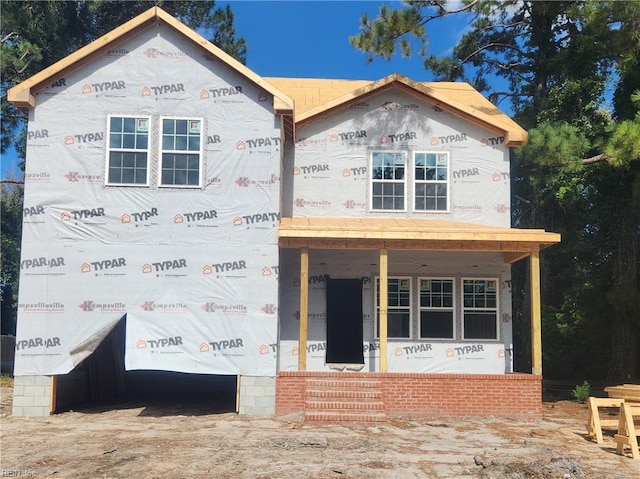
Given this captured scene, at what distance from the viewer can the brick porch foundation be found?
1316cm

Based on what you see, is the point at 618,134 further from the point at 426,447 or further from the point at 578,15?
the point at 426,447

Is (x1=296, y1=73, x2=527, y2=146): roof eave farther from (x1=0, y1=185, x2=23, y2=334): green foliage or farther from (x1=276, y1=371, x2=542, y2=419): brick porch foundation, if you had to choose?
(x1=0, y1=185, x2=23, y2=334): green foliage

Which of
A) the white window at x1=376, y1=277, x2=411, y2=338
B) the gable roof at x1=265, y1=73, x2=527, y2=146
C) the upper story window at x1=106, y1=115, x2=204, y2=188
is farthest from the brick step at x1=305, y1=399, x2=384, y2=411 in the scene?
the gable roof at x1=265, y1=73, x2=527, y2=146

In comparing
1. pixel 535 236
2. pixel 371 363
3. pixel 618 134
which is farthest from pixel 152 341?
pixel 618 134

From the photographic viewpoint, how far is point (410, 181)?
615 inches

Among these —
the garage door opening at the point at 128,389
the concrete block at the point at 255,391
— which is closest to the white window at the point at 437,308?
the concrete block at the point at 255,391

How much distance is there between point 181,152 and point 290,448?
261 inches

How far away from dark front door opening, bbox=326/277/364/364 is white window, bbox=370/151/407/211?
211 centimetres

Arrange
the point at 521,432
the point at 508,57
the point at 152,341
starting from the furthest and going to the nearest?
the point at 508,57
the point at 152,341
the point at 521,432

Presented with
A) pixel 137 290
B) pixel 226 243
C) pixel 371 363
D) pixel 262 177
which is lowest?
pixel 371 363

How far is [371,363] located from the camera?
15.0 meters

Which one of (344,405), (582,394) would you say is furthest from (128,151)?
(582,394)

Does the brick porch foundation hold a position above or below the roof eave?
below

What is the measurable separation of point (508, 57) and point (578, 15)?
1081 centimetres
